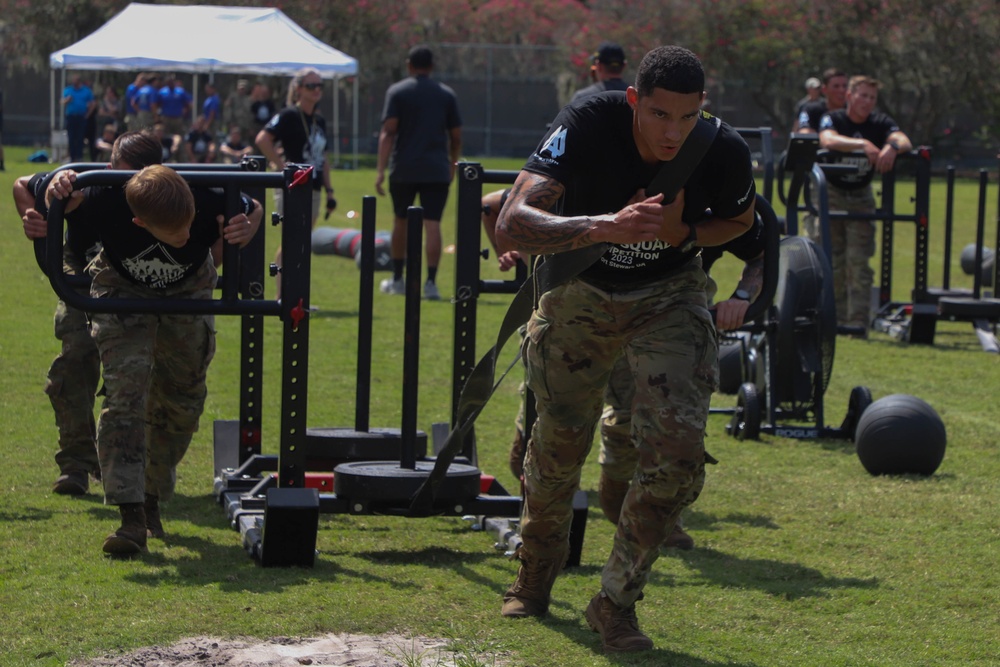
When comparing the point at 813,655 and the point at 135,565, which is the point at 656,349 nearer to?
the point at 813,655

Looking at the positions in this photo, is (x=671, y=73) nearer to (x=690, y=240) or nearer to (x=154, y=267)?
(x=690, y=240)

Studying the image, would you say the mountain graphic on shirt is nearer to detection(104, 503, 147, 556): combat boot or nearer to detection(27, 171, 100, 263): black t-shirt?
detection(27, 171, 100, 263): black t-shirt

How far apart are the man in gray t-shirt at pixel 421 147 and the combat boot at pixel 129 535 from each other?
25.3 ft

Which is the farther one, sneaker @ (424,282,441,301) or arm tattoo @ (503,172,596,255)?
sneaker @ (424,282,441,301)

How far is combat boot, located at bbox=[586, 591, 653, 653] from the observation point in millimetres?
4531

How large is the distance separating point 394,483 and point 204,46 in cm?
2028

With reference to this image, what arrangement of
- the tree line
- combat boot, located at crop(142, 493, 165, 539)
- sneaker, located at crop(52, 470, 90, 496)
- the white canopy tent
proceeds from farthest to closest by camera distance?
the tree line < the white canopy tent < sneaker, located at crop(52, 470, 90, 496) < combat boot, located at crop(142, 493, 165, 539)

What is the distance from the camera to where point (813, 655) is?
4645mm

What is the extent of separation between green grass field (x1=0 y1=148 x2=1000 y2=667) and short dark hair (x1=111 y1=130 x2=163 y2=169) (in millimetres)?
1527

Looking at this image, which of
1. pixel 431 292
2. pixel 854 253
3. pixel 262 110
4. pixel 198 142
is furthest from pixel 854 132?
pixel 198 142

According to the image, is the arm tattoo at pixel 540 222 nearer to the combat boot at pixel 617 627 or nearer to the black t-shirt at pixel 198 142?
the combat boot at pixel 617 627

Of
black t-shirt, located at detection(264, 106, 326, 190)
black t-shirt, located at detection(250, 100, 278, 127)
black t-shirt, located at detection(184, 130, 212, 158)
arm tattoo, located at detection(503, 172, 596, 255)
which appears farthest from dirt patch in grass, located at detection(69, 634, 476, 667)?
black t-shirt, located at detection(184, 130, 212, 158)

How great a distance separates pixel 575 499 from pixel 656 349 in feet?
3.80

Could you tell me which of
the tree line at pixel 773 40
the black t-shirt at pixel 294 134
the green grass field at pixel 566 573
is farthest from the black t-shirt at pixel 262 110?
the tree line at pixel 773 40
